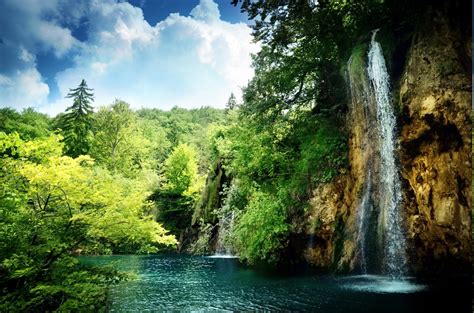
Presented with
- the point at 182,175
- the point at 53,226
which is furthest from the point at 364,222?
the point at 182,175

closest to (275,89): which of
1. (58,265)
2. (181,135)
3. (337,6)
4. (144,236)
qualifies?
(337,6)

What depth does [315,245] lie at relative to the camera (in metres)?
15.7

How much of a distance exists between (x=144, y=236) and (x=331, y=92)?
12865 millimetres

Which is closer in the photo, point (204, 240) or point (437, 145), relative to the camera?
point (437, 145)

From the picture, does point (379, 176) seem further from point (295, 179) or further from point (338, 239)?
point (295, 179)

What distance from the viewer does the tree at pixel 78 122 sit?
1279 inches

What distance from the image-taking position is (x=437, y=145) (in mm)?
11289

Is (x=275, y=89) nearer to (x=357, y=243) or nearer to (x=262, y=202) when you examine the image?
(x=262, y=202)

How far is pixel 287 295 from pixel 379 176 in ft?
19.8

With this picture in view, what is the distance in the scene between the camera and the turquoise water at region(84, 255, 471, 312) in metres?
8.66

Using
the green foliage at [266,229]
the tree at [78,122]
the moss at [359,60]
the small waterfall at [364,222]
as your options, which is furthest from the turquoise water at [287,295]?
the tree at [78,122]

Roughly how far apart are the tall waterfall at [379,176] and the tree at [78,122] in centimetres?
2686

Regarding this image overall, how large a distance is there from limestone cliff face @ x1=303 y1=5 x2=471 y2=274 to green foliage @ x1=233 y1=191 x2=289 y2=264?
10.9ft

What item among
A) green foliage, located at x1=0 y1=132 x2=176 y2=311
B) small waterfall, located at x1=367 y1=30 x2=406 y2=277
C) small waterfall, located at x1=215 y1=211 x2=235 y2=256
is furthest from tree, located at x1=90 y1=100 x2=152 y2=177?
green foliage, located at x1=0 y1=132 x2=176 y2=311
